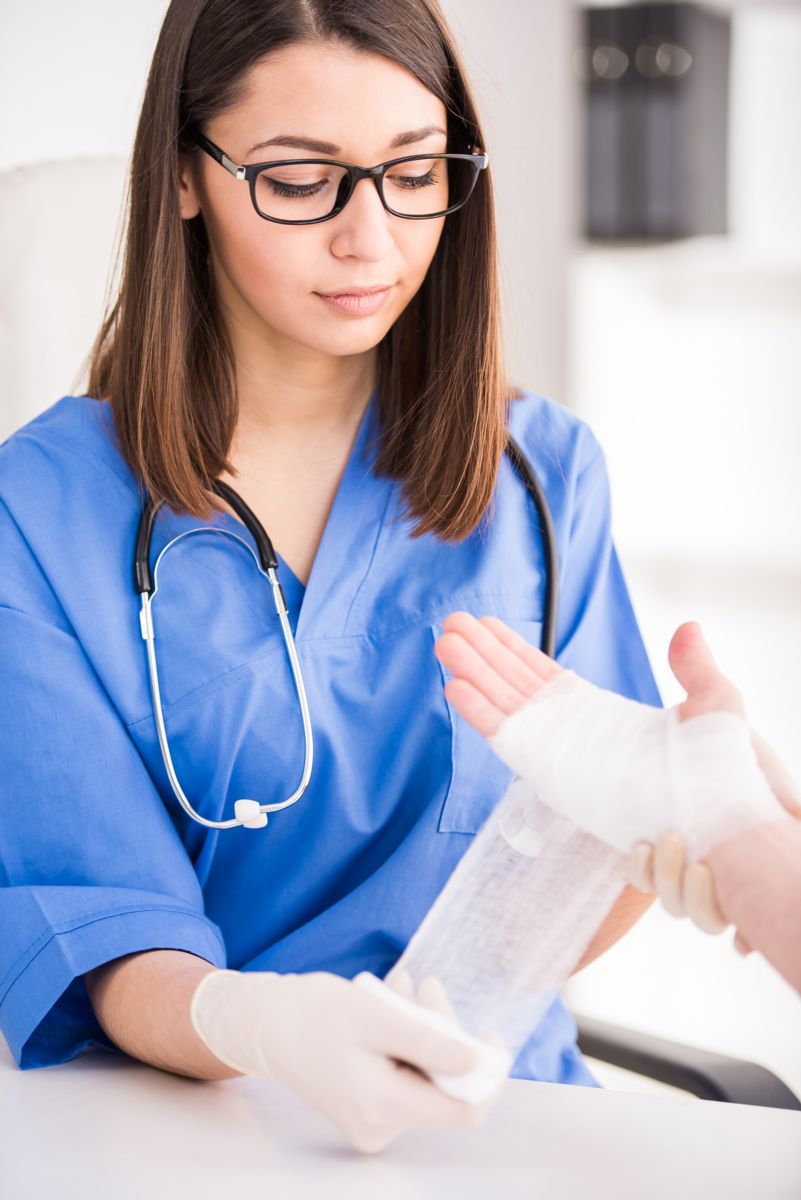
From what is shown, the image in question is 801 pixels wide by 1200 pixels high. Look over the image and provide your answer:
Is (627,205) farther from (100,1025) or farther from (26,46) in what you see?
(100,1025)

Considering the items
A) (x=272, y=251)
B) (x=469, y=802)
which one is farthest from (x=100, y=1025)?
(x=272, y=251)

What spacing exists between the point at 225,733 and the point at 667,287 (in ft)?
6.53

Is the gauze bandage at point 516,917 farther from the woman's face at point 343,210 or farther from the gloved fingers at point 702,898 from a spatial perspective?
the woman's face at point 343,210

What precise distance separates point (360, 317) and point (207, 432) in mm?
189

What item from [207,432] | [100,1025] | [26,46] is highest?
[26,46]

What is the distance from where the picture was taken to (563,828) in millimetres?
864

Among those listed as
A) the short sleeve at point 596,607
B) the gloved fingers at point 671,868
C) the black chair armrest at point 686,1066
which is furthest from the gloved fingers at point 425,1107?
the short sleeve at point 596,607

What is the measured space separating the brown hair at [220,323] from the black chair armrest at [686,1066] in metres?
0.49

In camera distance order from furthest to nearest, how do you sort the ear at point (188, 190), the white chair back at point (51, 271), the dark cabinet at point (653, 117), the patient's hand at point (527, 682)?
the dark cabinet at point (653, 117) → the white chair back at point (51, 271) → the ear at point (188, 190) → the patient's hand at point (527, 682)

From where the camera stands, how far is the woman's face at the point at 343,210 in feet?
3.33

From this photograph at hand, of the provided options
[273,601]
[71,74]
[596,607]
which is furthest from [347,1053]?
[71,74]

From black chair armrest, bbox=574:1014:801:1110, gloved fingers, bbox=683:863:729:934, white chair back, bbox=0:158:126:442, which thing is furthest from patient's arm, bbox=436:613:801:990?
white chair back, bbox=0:158:126:442

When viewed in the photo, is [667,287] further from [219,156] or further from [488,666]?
[488,666]

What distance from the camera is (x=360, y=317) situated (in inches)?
42.4
